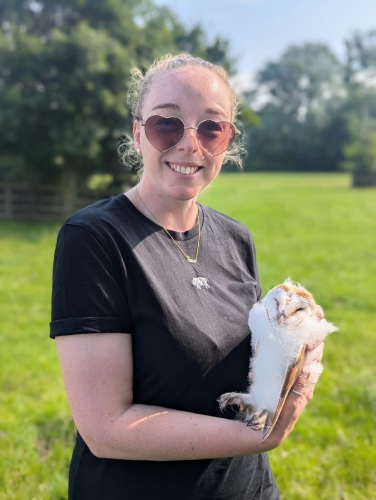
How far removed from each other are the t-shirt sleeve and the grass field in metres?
0.83

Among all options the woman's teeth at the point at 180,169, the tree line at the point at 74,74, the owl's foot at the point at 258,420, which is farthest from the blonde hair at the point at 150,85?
the tree line at the point at 74,74

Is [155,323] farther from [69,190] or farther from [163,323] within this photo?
[69,190]

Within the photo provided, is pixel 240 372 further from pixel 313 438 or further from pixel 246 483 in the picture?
pixel 313 438

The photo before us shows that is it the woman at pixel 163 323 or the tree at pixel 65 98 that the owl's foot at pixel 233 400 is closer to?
the woman at pixel 163 323

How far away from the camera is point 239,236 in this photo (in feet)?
6.27

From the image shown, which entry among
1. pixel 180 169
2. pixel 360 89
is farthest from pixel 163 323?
pixel 360 89

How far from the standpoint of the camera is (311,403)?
416 cm

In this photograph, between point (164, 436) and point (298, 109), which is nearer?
point (164, 436)

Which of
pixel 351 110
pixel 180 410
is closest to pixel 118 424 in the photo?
pixel 180 410

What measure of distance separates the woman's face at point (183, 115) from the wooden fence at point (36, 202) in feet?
40.4

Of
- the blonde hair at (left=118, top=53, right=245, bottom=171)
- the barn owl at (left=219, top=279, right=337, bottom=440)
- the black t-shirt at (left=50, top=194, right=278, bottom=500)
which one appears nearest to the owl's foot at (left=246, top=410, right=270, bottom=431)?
the barn owl at (left=219, top=279, right=337, bottom=440)

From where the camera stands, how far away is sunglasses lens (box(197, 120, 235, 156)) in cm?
159

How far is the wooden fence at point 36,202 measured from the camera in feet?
45.1

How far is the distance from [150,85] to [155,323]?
2.51 ft
